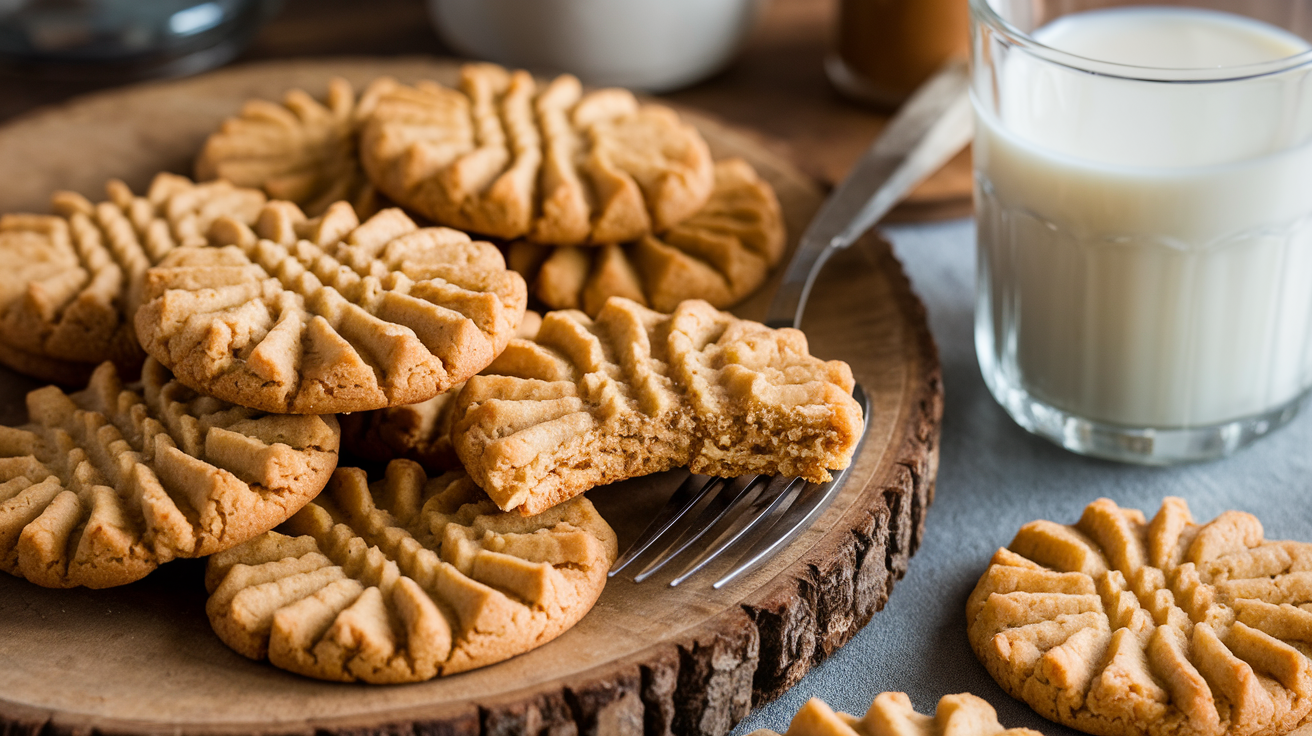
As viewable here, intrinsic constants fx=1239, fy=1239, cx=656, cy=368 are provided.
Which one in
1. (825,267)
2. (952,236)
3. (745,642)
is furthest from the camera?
(952,236)

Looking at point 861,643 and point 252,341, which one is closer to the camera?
point 252,341

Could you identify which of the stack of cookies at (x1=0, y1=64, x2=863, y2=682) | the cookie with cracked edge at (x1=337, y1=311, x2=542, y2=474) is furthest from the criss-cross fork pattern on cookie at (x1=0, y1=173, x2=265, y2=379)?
the cookie with cracked edge at (x1=337, y1=311, x2=542, y2=474)

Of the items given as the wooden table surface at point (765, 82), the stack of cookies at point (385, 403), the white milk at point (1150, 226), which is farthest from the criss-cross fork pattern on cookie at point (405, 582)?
the wooden table surface at point (765, 82)

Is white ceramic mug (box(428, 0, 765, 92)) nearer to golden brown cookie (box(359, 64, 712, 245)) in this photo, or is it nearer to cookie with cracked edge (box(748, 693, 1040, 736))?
golden brown cookie (box(359, 64, 712, 245))

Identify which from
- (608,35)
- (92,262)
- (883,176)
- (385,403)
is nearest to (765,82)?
(608,35)

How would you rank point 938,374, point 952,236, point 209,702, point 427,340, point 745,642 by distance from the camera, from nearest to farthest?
point 209,702 → point 745,642 → point 427,340 → point 938,374 → point 952,236

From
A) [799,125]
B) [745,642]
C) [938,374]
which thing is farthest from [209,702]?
[799,125]

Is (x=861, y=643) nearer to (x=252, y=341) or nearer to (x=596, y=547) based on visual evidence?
(x=596, y=547)
